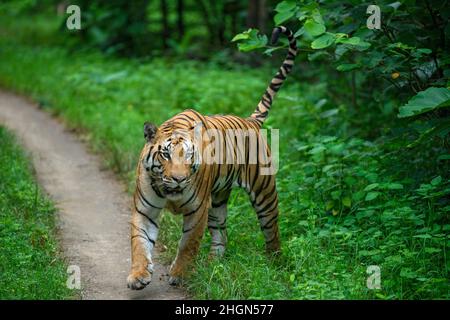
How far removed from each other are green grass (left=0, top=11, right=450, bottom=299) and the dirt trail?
0.25 metres

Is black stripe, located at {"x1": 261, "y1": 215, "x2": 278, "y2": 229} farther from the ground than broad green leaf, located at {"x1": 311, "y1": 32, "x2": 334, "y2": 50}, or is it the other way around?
broad green leaf, located at {"x1": 311, "y1": 32, "x2": 334, "y2": 50}

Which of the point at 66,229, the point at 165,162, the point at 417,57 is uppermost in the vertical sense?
the point at 417,57

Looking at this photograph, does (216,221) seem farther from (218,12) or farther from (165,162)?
(218,12)

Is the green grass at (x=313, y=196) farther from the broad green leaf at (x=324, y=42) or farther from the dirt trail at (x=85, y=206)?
the broad green leaf at (x=324, y=42)

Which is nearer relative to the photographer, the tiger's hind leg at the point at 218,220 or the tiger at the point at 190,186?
the tiger at the point at 190,186

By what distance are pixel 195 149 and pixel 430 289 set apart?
1.92 m

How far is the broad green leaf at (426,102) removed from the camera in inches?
209

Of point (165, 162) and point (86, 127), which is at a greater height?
point (165, 162)

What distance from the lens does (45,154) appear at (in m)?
9.94

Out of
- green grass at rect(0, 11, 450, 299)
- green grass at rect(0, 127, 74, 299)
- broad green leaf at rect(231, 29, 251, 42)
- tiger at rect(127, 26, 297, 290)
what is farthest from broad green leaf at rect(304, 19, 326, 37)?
green grass at rect(0, 127, 74, 299)

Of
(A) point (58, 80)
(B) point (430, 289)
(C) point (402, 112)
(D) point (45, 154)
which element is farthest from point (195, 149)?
(A) point (58, 80)

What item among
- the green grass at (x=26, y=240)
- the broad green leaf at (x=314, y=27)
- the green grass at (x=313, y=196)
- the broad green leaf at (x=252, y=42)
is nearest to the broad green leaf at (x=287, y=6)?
the broad green leaf at (x=252, y=42)

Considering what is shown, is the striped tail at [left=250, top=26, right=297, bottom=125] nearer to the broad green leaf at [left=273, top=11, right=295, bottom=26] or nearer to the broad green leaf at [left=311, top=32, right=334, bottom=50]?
the broad green leaf at [left=273, top=11, right=295, bottom=26]

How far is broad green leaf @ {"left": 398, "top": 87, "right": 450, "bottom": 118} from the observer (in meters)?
5.30
